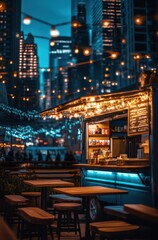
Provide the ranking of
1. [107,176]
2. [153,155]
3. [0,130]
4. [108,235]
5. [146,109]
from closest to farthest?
[108,235]
[153,155]
[146,109]
[107,176]
[0,130]

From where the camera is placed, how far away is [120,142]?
456 inches

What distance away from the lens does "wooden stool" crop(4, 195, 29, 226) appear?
7.49 meters

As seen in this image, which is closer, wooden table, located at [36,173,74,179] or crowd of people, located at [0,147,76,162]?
wooden table, located at [36,173,74,179]

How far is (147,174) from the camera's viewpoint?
709 centimetres

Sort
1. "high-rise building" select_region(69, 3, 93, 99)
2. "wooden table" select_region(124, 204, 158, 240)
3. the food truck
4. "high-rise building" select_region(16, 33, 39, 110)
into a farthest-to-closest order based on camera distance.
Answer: "high-rise building" select_region(16, 33, 39, 110) < "high-rise building" select_region(69, 3, 93, 99) < the food truck < "wooden table" select_region(124, 204, 158, 240)

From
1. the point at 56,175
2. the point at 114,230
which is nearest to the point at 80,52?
the point at 56,175

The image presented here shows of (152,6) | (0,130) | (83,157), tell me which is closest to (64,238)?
(83,157)

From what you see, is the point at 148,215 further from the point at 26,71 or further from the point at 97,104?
the point at 26,71

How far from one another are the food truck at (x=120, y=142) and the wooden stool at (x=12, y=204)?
177 centimetres

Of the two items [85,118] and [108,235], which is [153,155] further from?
[85,118]

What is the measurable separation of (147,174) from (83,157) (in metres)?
4.79

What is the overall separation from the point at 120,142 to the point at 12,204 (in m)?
4.83

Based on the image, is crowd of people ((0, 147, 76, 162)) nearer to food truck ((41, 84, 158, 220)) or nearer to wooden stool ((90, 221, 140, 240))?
food truck ((41, 84, 158, 220))

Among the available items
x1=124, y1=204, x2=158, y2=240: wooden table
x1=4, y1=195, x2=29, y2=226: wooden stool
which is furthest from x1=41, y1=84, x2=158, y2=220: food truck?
x1=124, y1=204, x2=158, y2=240: wooden table
